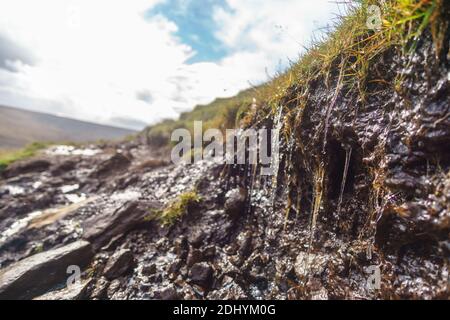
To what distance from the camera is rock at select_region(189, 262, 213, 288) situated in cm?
390

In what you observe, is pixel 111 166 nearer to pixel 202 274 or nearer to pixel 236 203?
pixel 236 203

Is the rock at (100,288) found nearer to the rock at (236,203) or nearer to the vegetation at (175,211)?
the vegetation at (175,211)

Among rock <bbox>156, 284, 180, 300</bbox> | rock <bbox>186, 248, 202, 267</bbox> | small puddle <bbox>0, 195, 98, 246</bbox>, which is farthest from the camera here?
small puddle <bbox>0, 195, 98, 246</bbox>

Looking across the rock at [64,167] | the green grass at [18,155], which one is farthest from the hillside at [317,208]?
the green grass at [18,155]

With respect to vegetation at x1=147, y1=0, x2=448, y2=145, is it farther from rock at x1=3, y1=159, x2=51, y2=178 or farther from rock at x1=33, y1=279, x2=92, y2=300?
rock at x1=3, y1=159, x2=51, y2=178

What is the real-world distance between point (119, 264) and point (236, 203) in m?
2.14

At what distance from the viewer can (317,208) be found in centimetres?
353

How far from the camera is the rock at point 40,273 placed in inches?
170

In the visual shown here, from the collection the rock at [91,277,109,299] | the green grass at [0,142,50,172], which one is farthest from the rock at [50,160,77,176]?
the rock at [91,277,109,299]

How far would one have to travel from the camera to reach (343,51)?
11.3 feet

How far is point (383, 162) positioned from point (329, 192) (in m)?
0.88

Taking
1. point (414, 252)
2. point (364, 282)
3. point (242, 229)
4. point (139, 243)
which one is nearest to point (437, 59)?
point (414, 252)

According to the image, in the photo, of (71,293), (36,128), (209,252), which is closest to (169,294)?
(209,252)

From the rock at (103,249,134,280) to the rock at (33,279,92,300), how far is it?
0.31 m
